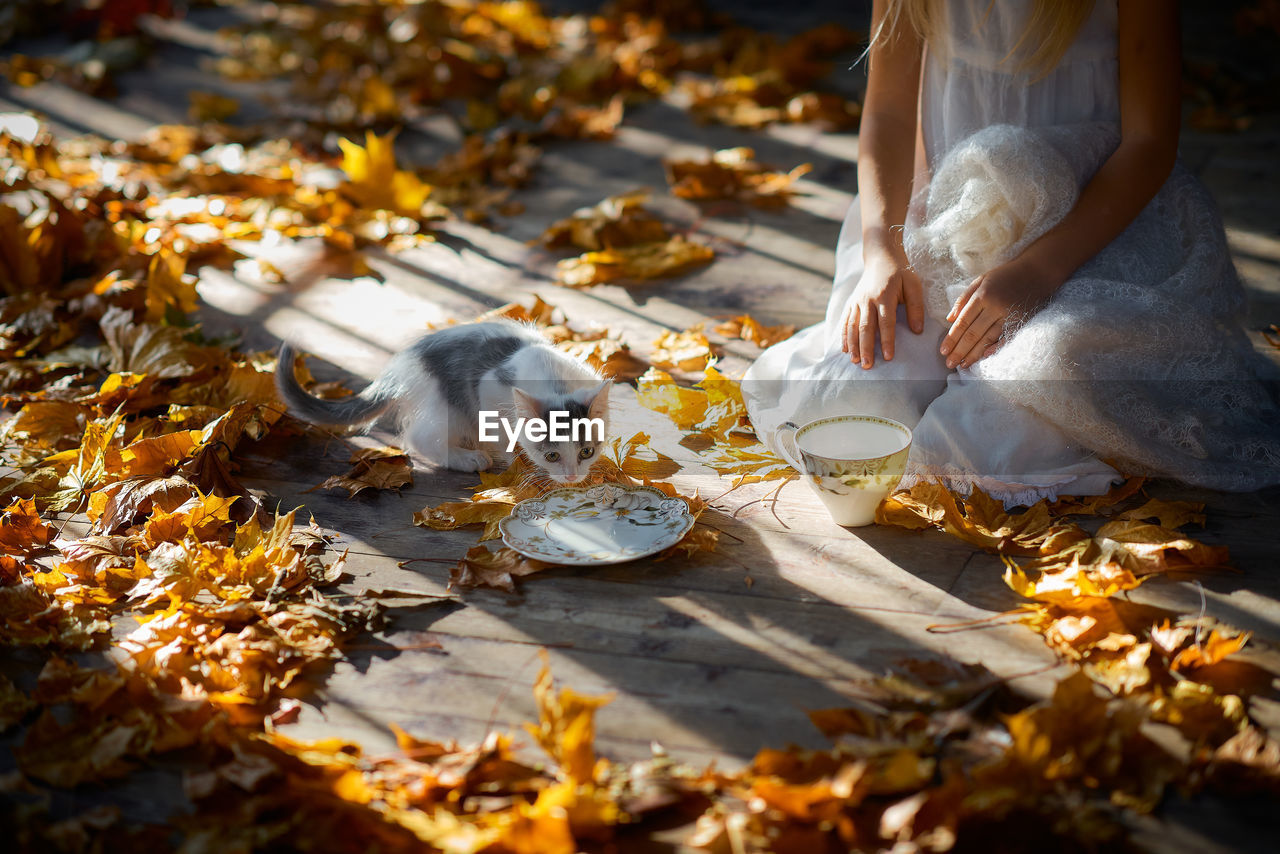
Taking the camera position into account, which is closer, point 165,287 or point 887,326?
point 887,326

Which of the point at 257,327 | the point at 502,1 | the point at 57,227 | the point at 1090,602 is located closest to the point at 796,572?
the point at 1090,602

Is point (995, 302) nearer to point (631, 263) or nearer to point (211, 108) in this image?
point (631, 263)

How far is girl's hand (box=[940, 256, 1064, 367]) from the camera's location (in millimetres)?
1611

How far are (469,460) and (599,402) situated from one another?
0.30 m

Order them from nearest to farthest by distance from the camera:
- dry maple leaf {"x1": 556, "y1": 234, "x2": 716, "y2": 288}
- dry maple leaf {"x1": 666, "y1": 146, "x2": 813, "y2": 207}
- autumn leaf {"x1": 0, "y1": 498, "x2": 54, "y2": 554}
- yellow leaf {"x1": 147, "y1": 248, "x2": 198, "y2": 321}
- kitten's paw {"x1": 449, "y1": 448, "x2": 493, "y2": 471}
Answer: autumn leaf {"x1": 0, "y1": 498, "x2": 54, "y2": 554}
kitten's paw {"x1": 449, "y1": 448, "x2": 493, "y2": 471}
yellow leaf {"x1": 147, "y1": 248, "x2": 198, "y2": 321}
dry maple leaf {"x1": 556, "y1": 234, "x2": 716, "y2": 288}
dry maple leaf {"x1": 666, "y1": 146, "x2": 813, "y2": 207}

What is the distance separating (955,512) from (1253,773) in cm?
56

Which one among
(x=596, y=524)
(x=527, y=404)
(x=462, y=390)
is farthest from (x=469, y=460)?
(x=596, y=524)

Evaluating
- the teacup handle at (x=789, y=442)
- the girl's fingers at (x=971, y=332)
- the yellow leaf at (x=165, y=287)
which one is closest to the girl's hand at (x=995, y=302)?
the girl's fingers at (x=971, y=332)

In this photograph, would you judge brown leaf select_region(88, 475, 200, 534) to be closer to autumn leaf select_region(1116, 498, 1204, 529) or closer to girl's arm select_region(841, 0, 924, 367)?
girl's arm select_region(841, 0, 924, 367)

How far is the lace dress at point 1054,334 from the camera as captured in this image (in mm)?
1572

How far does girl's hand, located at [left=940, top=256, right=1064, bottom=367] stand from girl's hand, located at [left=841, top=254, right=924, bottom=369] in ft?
0.34

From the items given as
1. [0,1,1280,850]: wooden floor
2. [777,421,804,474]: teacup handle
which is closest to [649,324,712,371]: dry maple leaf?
[0,1,1280,850]: wooden floor

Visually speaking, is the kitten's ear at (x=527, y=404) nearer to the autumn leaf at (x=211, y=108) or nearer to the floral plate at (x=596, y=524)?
the floral plate at (x=596, y=524)

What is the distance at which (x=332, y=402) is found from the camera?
190 cm
